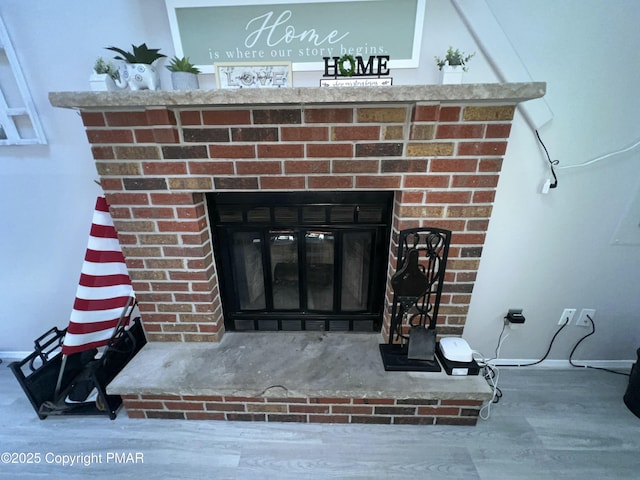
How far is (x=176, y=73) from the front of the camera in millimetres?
1119

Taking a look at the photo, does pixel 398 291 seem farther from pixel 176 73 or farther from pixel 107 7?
pixel 107 7

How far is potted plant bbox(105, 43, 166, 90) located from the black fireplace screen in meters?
0.53

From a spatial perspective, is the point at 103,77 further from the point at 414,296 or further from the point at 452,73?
the point at 414,296

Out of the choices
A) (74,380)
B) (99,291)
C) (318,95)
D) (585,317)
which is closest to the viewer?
(318,95)

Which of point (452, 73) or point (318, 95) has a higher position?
point (452, 73)

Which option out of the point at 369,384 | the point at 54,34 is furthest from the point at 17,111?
the point at 369,384

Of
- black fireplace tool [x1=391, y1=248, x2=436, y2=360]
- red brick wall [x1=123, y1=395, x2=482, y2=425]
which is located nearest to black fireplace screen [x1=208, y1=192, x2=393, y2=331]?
black fireplace tool [x1=391, y1=248, x2=436, y2=360]

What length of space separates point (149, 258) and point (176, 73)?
844 mm

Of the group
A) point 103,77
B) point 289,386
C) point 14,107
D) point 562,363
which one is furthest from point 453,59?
point 14,107

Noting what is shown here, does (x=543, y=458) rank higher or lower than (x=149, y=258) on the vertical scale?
lower

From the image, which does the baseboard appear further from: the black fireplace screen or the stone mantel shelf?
the stone mantel shelf

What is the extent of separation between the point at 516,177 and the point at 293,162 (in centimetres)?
110

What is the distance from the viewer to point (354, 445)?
50.4 inches

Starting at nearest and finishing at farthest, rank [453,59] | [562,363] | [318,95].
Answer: [318,95] → [453,59] → [562,363]
